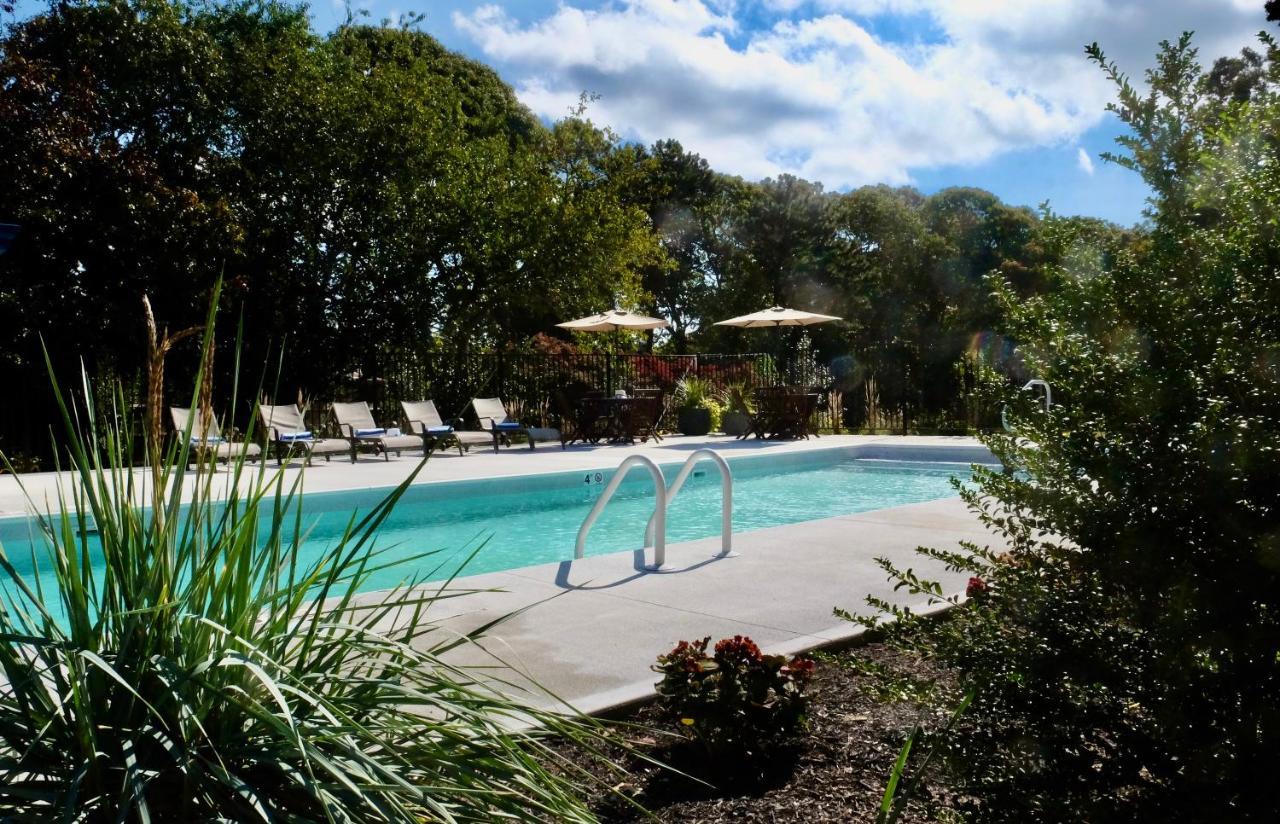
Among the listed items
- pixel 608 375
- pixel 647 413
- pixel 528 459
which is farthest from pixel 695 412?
pixel 528 459

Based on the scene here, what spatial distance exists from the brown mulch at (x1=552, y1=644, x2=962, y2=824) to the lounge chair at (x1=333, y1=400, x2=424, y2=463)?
11.0m

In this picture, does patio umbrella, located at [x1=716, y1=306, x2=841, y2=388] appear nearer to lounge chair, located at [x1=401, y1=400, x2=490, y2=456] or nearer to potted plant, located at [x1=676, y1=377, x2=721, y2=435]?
potted plant, located at [x1=676, y1=377, x2=721, y2=435]

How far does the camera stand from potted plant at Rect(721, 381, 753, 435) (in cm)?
1713

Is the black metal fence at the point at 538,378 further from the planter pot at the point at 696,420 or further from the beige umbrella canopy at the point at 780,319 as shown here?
the beige umbrella canopy at the point at 780,319

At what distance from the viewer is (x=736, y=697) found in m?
2.70

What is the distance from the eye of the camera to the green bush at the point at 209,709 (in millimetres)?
1457

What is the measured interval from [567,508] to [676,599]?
18.8 ft

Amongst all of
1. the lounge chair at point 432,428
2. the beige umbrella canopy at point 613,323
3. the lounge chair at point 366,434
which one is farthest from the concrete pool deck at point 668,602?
the beige umbrella canopy at point 613,323

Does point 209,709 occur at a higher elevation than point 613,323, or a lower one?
lower

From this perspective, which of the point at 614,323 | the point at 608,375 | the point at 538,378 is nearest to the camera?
the point at 614,323

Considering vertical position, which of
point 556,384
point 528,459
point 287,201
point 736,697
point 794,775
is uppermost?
point 287,201

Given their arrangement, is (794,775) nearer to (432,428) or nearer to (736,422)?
(432,428)

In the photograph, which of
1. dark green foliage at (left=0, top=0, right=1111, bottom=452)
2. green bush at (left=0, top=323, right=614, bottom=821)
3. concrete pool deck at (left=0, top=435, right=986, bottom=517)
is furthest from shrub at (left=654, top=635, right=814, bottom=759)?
dark green foliage at (left=0, top=0, right=1111, bottom=452)

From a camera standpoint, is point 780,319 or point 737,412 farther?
point 780,319
